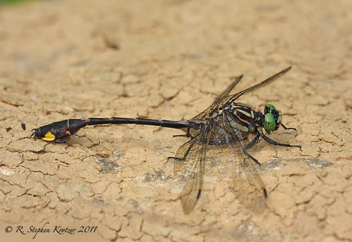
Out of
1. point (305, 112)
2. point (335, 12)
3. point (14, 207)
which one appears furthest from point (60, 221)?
point (335, 12)

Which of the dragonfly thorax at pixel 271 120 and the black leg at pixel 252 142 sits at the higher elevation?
the dragonfly thorax at pixel 271 120

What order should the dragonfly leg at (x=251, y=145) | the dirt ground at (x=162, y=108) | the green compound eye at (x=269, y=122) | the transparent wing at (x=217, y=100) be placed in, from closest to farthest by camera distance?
1. the dirt ground at (x=162, y=108)
2. the dragonfly leg at (x=251, y=145)
3. the green compound eye at (x=269, y=122)
4. the transparent wing at (x=217, y=100)

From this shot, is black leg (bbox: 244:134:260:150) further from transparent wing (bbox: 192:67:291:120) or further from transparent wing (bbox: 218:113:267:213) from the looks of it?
transparent wing (bbox: 192:67:291:120)

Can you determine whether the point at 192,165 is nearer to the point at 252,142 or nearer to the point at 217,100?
the point at 252,142

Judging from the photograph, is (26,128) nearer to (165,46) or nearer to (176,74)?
(176,74)

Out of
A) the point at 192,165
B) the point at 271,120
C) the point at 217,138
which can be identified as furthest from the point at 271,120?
the point at 192,165

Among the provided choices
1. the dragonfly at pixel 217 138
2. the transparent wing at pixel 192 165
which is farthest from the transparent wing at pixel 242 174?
the transparent wing at pixel 192 165

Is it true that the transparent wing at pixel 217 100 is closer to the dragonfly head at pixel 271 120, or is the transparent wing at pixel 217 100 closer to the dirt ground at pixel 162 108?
the dirt ground at pixel 162 108
